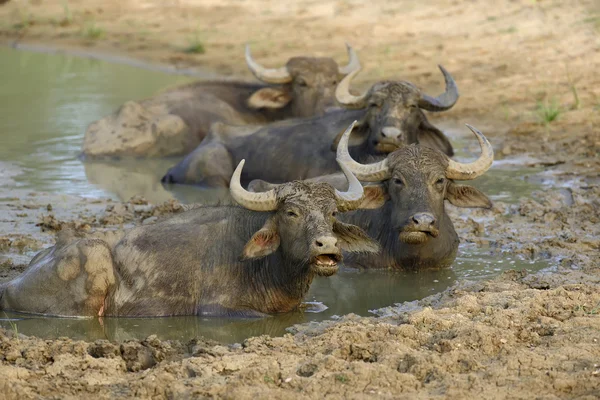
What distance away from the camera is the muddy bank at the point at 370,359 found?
19.0ft

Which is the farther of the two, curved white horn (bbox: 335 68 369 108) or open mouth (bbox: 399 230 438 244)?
curved white horn (bbox: 335 68 369 108)

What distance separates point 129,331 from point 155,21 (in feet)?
54.7

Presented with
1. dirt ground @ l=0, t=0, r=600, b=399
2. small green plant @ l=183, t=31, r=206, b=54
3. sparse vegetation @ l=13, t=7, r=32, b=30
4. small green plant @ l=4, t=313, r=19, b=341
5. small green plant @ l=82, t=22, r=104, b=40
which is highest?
sparse vegetation @ l=13, t=7, r=32, b=30

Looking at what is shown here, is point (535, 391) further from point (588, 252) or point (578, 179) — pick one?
point (578, 179)

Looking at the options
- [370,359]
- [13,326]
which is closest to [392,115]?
[13,326]

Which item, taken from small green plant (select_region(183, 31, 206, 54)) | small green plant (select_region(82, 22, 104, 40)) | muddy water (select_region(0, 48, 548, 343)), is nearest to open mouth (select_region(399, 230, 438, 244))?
muddy water (select_region(0, 48, 548, 343))

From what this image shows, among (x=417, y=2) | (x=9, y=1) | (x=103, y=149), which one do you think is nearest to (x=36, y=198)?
(x=103, y=149)

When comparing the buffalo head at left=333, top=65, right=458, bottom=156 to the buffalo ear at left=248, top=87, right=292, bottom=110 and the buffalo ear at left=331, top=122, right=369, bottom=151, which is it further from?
the buffalo ear at left=248, top=87, right=292, bottom=110

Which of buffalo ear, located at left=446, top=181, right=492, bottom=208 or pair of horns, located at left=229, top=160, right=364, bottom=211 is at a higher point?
pair of horns, located at left=229, top=160, right=364, bottom=211

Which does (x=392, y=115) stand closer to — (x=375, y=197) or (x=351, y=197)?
(x=375, y=197)

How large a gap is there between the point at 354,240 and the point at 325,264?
655mm

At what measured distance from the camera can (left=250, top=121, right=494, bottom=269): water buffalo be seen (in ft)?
28.3

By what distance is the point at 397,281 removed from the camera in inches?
348

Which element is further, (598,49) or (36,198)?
(598,49)
